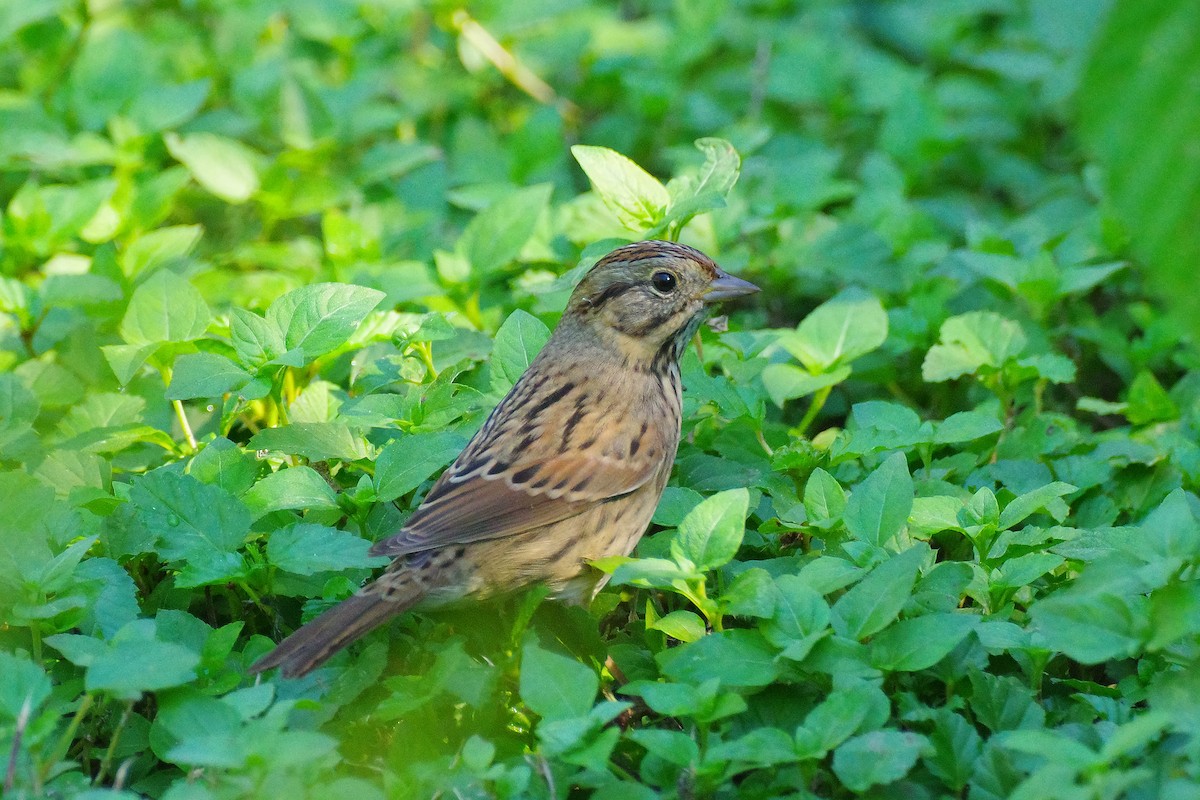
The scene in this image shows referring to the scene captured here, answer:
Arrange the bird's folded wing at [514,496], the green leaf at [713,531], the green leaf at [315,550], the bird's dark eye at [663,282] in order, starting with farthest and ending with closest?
1. the bird's dark eye at [663,282]
2. the bird's folded wing at [514,496]
3. the green leaf at [315,550]
4. the green leaf at [713,531]

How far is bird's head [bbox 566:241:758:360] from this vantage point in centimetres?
432

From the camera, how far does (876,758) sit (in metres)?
3.00

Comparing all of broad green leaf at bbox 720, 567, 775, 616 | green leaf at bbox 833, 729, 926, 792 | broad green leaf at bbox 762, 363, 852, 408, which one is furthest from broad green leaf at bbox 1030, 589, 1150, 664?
broad green leaf at bbox 762, 363, 852, 408

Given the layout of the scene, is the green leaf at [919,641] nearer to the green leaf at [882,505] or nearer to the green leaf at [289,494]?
the green leaf at [882,505]

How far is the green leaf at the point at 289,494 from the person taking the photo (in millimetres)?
3758

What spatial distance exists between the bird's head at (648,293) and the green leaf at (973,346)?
0.71 metres

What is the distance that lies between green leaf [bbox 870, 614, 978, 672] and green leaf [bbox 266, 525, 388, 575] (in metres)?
1.36

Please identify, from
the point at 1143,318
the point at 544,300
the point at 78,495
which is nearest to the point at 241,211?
the point at 544,300

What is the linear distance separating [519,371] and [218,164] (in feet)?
8.00

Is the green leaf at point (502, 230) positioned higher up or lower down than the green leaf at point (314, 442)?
higher up

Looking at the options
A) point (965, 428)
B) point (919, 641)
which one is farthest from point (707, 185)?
point (919, 641)

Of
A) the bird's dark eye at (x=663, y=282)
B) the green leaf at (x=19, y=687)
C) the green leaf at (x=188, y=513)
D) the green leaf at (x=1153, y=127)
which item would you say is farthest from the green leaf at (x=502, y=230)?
the green leaf at (x=1153, y=127)

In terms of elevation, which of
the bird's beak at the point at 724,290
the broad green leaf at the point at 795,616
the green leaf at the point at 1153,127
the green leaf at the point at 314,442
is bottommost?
the broad green leaf at the point at 795,616

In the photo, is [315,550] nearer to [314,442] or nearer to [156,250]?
[314,442]
